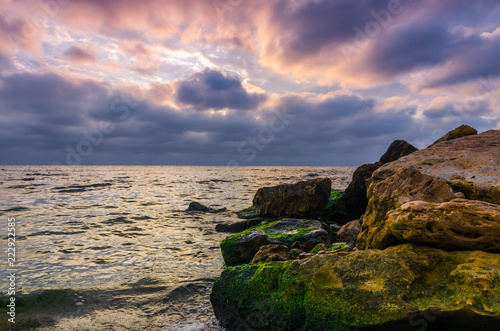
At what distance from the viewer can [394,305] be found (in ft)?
11.8

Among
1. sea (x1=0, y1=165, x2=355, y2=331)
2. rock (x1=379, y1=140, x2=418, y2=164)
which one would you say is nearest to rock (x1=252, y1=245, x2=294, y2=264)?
sea (x1=0, y1=165, x2=355, y2=331)

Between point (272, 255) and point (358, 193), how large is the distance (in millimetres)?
9473

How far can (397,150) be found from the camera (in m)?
15.2

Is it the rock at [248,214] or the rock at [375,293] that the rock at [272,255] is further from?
the rock at [248,214]

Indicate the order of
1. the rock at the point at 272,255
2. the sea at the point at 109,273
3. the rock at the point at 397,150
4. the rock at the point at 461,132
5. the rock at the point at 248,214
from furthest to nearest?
the rock at the point at 248,214 → the rock at the point at 397,150 → the rock at the point at 461,132 → the rock at the point at 272,255 → the sea at the point at 109,273

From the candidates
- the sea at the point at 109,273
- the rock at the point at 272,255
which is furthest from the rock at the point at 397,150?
the rock at the point at 272,255

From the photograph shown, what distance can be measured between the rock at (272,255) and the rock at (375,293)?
923 mm

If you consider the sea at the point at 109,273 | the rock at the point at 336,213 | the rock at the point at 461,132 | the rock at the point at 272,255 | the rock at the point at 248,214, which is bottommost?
the sea at the point at 109,273

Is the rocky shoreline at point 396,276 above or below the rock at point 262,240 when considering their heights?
above

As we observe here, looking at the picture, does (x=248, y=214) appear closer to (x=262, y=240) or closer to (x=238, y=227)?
(x=238, y=227)

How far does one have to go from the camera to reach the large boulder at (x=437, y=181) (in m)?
5.36

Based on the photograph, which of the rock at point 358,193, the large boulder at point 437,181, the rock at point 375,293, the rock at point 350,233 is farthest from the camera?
the rock at point 358,193

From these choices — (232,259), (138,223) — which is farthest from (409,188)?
(138,223)

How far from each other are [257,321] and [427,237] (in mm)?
2928
